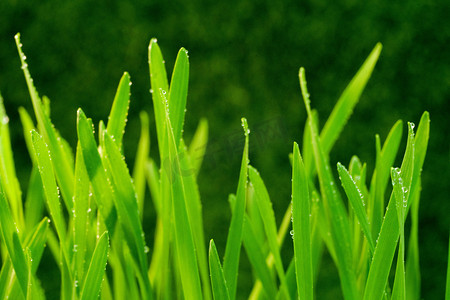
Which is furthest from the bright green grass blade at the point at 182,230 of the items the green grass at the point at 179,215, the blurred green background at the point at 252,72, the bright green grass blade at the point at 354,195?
the blurred green background at the point at 252,72

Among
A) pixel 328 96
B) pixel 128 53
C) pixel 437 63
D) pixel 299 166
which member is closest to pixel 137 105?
pixel 128 53

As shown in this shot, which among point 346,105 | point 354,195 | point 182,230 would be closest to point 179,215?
point 182,230

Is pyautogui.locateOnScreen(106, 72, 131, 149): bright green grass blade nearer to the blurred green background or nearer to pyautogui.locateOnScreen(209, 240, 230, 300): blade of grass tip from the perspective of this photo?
pyautogui.locateOnScreen(209, 240, 230, 300): blade of grass tip

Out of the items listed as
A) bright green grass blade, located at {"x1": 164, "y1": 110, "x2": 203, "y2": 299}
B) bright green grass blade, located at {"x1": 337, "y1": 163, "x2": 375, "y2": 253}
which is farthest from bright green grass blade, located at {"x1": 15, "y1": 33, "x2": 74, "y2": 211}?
bright green grass blade, located at {"x1": 337, "y1": 163, "x2": 375, "y2": 253}

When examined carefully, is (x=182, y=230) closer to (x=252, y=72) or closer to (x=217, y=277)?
(x=217, y=277)

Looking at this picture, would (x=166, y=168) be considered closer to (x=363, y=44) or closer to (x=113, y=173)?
(x=113, y=173)

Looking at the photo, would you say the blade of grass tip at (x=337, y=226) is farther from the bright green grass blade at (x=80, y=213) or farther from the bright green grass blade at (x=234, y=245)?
the bright green grass blade at (x=80, y=213)
